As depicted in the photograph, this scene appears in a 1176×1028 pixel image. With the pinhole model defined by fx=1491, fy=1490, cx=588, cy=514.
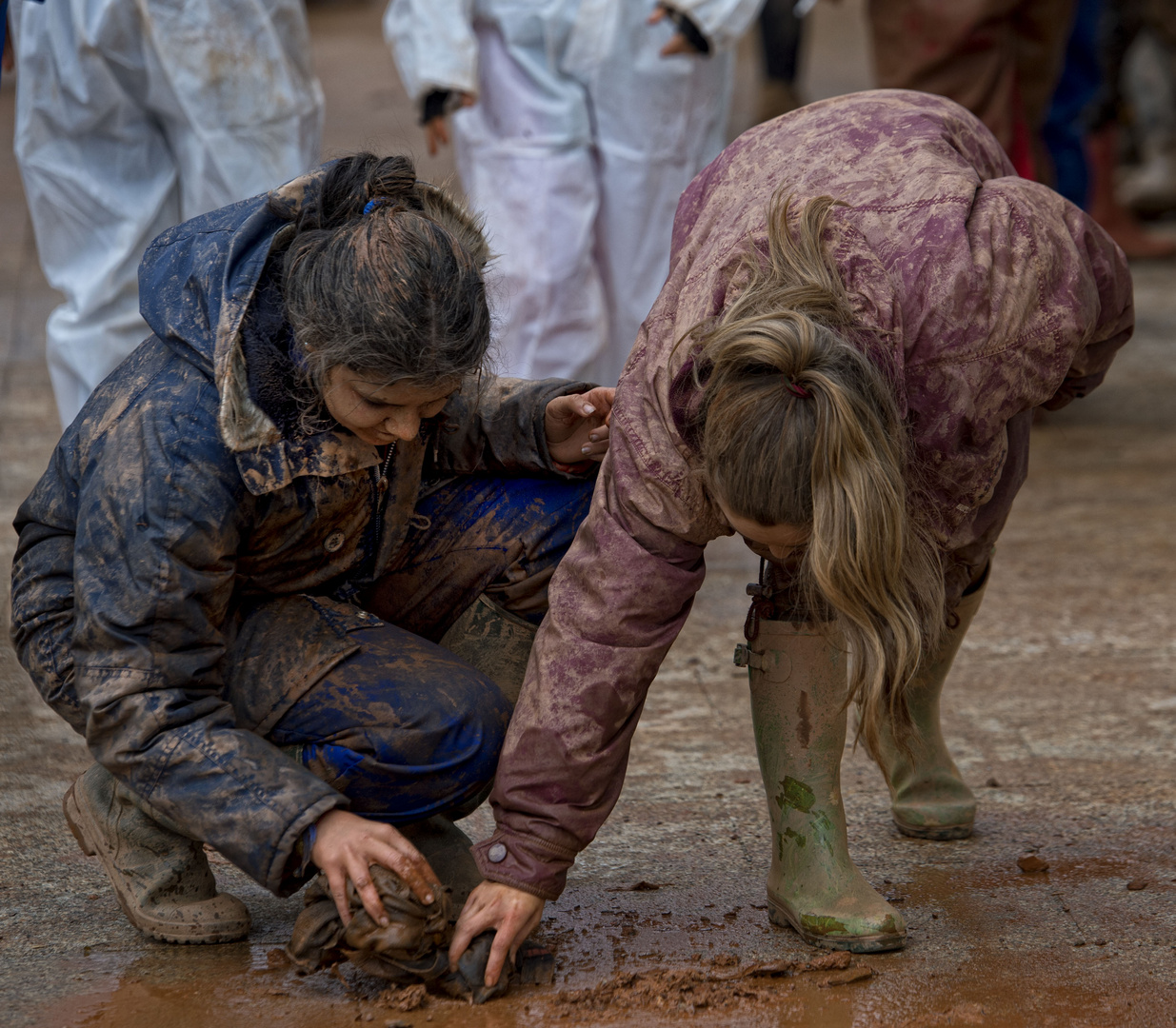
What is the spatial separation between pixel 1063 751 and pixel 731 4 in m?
1.84

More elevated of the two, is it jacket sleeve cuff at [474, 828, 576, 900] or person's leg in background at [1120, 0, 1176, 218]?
jacket sleeve cuff at [474, 828, 576, 900]

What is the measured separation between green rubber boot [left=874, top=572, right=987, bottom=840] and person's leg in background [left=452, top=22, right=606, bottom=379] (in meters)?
1.40

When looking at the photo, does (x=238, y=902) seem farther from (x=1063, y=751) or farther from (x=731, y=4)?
(x=731, y=4)

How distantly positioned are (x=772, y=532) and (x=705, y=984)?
588 mm

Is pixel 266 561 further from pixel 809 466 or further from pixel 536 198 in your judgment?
pixel 536 198

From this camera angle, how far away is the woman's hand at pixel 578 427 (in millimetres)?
2164

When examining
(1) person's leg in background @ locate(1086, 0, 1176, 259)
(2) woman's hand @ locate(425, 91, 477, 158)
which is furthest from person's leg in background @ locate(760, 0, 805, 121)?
(2) woman's hand @ locate(425, 91, 477, 158)

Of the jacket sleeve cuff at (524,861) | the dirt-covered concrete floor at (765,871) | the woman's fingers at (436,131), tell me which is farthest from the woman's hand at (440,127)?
the jacket sleeve cuff at (524,861)

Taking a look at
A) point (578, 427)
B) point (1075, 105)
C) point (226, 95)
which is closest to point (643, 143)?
point (226, 95)

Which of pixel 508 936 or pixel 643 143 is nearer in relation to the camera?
pixel 508 936

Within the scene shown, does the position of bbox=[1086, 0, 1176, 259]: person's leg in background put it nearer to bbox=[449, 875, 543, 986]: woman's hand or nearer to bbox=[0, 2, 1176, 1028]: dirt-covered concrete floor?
bbox=[0, 2, 1176, 1028]: dirt-covered concrete floor

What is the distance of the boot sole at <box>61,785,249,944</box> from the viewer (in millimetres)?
1962

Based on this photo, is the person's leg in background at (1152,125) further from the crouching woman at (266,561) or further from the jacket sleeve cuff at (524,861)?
the jacket sleeve cuff at (524,861)

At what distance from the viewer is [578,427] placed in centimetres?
222
